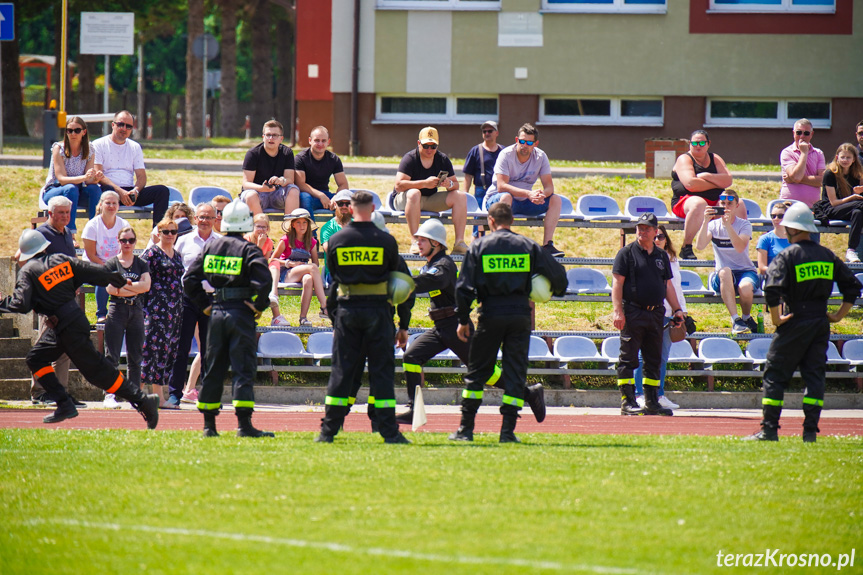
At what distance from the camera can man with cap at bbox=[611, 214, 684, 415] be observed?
11.8 m

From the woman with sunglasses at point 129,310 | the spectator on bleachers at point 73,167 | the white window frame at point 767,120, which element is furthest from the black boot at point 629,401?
the white window frame at point 767,120

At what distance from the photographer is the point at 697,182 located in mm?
14828

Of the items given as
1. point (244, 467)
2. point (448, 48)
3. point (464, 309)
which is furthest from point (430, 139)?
point (448, 48)

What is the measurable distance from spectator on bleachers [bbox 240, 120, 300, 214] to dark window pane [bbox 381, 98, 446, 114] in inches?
500

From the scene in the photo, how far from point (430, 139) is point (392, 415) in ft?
19.7

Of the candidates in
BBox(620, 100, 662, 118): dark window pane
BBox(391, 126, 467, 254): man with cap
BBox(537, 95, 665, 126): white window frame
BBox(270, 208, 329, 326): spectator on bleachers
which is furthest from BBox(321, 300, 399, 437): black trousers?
BBox(620, 100, 662, 118): dark window pane

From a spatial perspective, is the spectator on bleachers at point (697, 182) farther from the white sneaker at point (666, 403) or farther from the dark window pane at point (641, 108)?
the dark window pane at point (641, 108)

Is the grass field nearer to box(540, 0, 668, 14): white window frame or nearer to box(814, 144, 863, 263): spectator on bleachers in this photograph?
box(814, 144, 863, 263): spectator on bleachers

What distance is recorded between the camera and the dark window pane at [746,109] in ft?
85.6

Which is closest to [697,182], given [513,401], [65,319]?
[513,401]

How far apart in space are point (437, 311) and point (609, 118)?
55.8 ft

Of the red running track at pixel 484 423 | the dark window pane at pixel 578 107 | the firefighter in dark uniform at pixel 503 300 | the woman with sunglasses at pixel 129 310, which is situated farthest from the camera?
the dark window pane at pixel 578 107

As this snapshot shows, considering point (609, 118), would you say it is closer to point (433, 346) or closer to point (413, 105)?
point (413, 105)

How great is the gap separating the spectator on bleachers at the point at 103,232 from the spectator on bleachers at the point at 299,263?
6.81 feet
